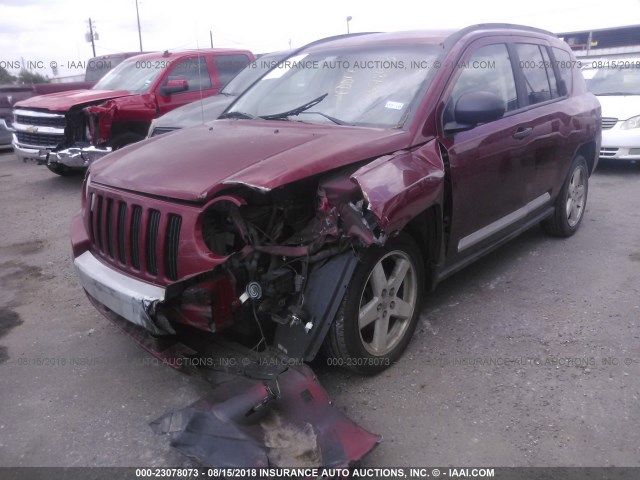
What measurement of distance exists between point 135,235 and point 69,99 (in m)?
6.41

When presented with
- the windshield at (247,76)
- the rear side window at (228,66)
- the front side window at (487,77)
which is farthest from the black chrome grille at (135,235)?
the rear side window at (228,66)

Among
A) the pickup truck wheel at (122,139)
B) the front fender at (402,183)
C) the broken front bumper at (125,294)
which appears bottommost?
the broken front bumper at (125,294)

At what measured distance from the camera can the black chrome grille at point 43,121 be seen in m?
7.91

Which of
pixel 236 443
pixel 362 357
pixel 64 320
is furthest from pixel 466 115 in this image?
pixel 64 320

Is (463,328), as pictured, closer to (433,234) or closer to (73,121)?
(433,234)

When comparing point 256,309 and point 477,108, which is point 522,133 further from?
point 256,309

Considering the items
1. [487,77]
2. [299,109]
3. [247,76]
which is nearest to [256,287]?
[299,109]

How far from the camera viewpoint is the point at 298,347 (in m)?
2.64

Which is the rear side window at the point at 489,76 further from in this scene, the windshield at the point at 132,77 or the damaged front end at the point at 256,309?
the windshield at the point at 132,77

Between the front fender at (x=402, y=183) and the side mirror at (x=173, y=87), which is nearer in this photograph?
the front fender at (x=402, y=183)

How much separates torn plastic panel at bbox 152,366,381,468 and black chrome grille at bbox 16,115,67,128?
670 centimetres

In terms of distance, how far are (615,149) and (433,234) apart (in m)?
6.30

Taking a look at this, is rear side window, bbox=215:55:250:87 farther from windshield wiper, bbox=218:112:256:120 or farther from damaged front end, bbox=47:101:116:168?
windshield wiper, bbox=218:112:256:120

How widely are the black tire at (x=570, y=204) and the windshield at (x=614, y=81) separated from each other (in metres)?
4.51
